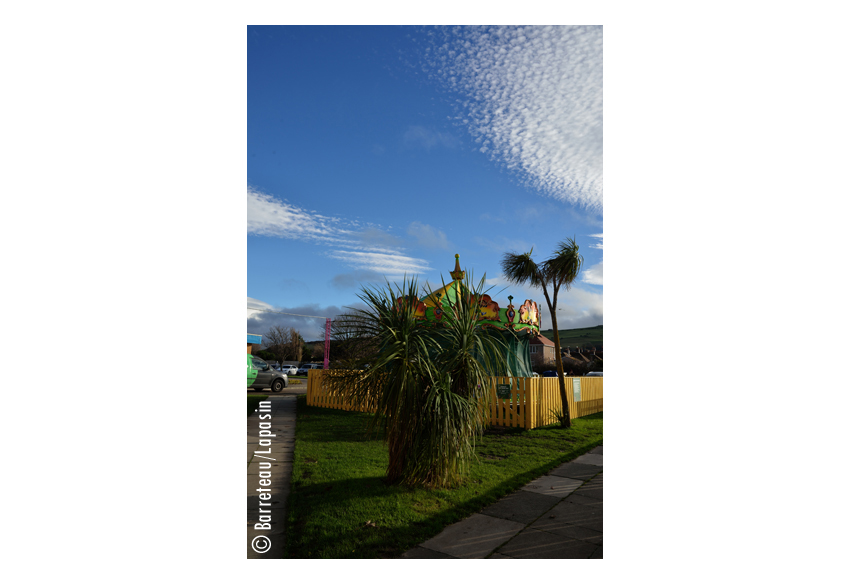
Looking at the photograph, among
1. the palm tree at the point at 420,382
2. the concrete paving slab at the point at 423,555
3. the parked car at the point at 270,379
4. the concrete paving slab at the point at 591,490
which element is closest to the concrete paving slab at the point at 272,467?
the palm tree at the point at 420,382

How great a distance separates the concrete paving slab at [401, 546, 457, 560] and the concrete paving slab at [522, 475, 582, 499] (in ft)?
6.64

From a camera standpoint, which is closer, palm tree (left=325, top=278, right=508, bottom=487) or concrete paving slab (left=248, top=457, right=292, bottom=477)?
concrete paving slab (left=248, top=457, right=292, bottom=477)

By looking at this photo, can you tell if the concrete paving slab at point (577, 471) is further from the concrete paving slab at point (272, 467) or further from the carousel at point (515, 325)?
the concrete paving slab at point (272, 467)

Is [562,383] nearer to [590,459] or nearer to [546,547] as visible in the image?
[590,459]

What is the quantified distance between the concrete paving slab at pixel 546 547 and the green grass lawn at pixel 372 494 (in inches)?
25.9

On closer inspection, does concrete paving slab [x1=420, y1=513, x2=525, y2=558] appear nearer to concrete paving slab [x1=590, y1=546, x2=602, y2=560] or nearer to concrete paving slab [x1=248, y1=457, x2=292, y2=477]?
concrete paving slab [x1=590, y1=546, x2=602, y2=560]

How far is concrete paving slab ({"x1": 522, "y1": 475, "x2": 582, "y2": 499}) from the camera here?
16.8 feet

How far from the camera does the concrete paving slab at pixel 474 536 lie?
355 cm

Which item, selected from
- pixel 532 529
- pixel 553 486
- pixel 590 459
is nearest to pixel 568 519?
pixel 532 529

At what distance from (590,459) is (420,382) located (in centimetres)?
397

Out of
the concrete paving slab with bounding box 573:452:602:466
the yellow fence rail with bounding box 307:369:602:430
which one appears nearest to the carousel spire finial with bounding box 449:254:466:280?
the concrete paving slab with bounding box 573:452:602:466

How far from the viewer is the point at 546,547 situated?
11.9 feet

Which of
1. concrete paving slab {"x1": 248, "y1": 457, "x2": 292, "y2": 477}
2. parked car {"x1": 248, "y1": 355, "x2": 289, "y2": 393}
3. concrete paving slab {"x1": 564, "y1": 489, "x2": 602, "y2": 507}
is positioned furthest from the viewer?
parked car {"x1": 248, "y1": 355, "x2": 289, "y2": 393}

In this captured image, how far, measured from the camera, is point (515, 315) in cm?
1082
